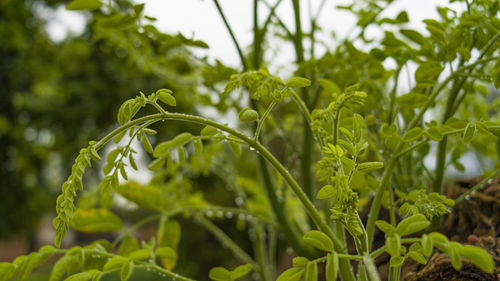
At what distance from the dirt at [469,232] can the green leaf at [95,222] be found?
33 cm

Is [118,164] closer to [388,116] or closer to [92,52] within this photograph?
[388,116]

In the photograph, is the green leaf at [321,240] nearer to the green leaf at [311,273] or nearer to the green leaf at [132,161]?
the green leaf at [311,273]

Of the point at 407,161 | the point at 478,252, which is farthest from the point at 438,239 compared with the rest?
the point at 407,161

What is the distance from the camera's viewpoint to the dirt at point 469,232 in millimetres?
396

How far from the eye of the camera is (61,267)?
311 millimetres

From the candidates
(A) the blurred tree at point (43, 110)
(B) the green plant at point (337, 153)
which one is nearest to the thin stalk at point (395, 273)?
(B) the green plant at point (337, 153)

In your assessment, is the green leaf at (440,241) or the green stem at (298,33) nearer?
the green leaf at (440,241)

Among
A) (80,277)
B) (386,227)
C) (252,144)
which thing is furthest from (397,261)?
(80,277)

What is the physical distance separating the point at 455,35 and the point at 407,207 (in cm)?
18

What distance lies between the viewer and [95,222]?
1.62 feet

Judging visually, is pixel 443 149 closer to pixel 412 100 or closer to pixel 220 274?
pixel 412 100

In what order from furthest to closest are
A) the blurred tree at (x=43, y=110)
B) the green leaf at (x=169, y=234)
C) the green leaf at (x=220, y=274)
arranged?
the blurred tree at (x=43, y=110) → the green leaf at (x=169, y=234) → the green leaf at (x=220, y=274)

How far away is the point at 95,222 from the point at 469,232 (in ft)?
1.51

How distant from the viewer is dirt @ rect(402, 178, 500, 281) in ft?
1.30
